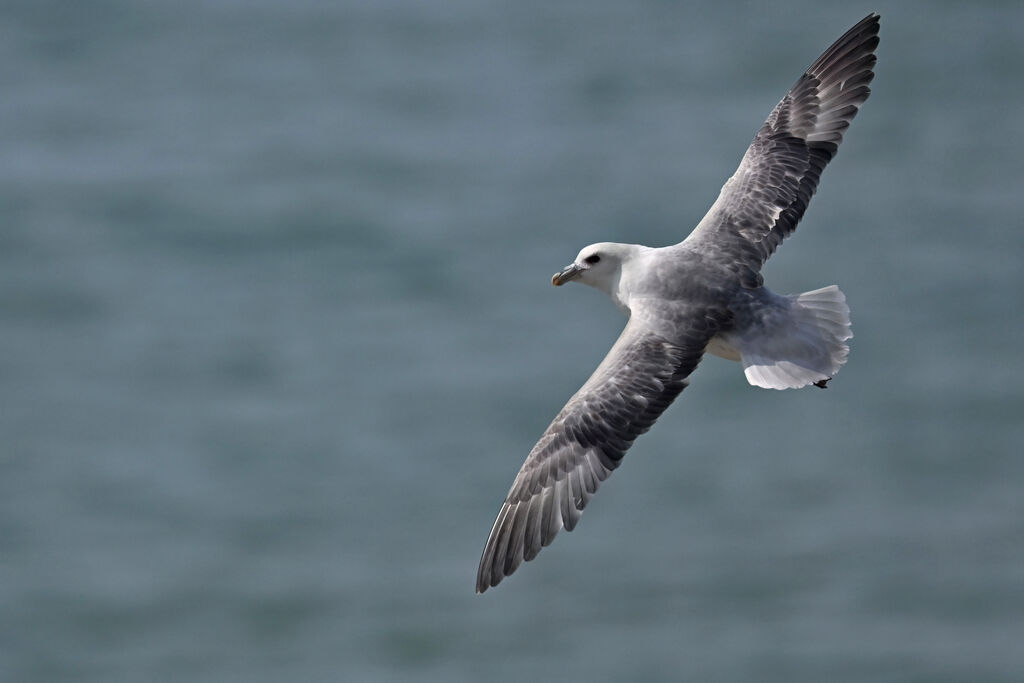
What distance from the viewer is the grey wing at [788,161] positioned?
8.80m

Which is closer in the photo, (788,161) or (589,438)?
(589,438)

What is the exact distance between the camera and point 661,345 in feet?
26.4

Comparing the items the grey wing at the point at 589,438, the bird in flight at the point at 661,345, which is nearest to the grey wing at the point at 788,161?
the bird in flight at the point at 661,345

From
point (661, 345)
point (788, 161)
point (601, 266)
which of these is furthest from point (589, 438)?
point (788, 161)

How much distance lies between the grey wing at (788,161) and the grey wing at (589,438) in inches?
29.6

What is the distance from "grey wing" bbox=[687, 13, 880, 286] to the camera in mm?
8805

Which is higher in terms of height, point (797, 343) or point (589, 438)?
point (797, 343)

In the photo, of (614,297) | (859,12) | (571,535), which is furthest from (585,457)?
(859,12)

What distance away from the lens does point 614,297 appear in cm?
876

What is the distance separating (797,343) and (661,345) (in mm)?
709

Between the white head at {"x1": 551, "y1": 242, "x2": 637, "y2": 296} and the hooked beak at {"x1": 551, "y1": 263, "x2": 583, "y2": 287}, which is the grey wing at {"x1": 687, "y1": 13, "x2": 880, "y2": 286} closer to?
the white head at {"x1": 551, "y1": 242, "x2": 637, "y2": 296}

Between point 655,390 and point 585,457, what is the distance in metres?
0.48

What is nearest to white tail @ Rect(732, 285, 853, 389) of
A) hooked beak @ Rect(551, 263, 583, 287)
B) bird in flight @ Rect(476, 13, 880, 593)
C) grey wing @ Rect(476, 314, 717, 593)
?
bird in flight @ Rect(476, 13, 880, 593)

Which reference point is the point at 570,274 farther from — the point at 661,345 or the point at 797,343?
the point at 797,343
